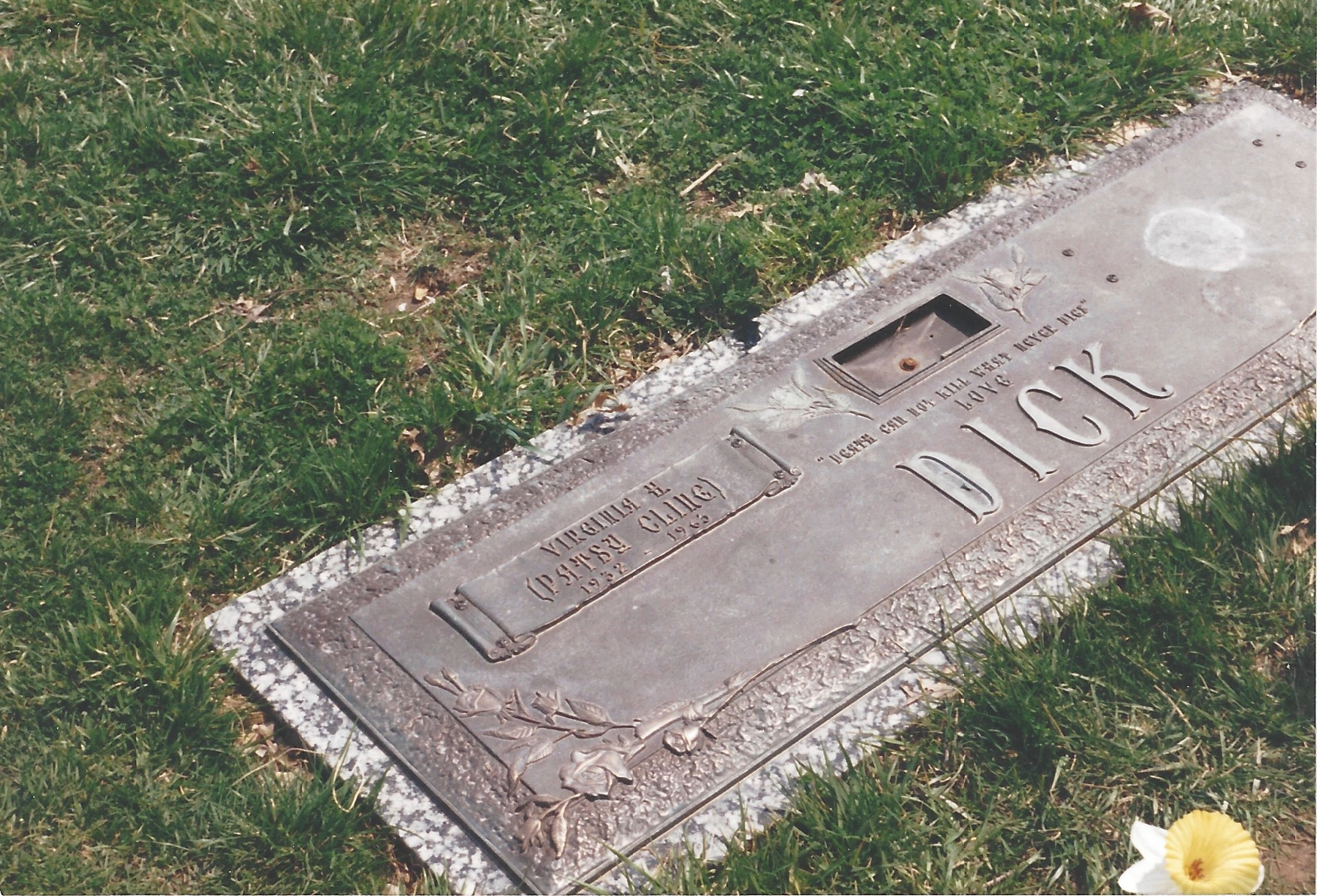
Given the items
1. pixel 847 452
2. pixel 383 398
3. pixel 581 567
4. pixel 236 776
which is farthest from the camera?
pixel 383 398

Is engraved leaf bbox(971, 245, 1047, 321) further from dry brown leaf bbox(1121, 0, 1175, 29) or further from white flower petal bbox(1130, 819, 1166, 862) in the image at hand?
white flower petal bbox(1130, 819, 1166, 862)

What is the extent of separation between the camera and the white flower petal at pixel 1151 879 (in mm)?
1712

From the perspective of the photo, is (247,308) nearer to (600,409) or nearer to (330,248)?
(330,248)

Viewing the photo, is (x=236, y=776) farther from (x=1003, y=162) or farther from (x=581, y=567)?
(x=1003, y=162)

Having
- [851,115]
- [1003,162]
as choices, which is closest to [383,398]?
[851,115]

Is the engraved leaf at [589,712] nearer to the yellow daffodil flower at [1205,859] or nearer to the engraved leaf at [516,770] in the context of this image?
the engraved leaf at [516,770]

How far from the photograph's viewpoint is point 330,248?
11.8ft

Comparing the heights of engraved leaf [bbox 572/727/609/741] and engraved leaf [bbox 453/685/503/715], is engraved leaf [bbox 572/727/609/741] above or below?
below

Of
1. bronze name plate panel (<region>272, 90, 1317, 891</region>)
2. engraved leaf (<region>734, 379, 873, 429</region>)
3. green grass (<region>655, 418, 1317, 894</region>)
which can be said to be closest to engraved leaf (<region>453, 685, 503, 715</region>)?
bronze name plate panel (<region>272, 90, 1317, 891</region>)

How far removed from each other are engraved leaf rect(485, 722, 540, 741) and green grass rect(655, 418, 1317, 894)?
0.37m

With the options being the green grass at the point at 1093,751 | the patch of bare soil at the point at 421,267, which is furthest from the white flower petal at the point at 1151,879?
the patch of bare soil at the point at 421,267

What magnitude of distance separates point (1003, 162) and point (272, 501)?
7.12 feet

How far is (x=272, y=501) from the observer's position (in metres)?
2.98

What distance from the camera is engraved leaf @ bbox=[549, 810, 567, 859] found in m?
2.34
